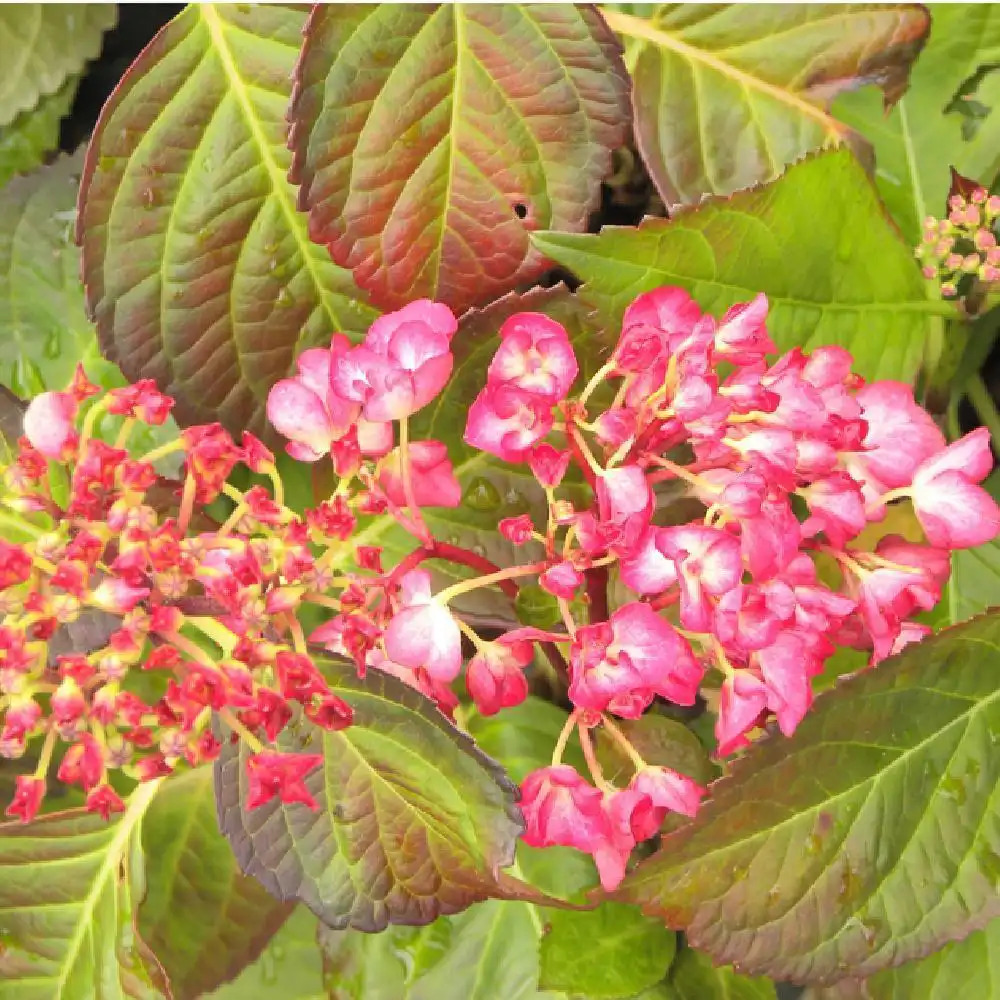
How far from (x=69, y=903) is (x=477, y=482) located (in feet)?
1.30

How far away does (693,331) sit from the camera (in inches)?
22.2

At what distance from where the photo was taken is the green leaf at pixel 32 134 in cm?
95

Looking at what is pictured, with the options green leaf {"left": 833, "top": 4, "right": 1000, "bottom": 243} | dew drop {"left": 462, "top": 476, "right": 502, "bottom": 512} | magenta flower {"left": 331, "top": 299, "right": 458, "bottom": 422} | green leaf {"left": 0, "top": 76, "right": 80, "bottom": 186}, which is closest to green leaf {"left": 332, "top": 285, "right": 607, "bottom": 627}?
dew drop {"left": 462, "top": 476, "right": 502, "bottom": 512}

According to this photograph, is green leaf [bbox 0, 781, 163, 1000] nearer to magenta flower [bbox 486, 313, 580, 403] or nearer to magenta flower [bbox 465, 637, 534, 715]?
magenta flower [bbox 465, 637, 534, 715]

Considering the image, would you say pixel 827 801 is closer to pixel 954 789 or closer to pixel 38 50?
pixel 954 789

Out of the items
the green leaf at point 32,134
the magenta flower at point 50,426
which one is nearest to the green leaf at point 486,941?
the magenta flower at point 50,426

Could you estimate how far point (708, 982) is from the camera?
786 millimetres

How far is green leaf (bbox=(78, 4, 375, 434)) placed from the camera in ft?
2.55

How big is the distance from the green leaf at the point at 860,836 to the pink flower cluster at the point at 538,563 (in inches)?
1.4

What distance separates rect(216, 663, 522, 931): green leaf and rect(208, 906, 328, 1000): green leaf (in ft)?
0.60

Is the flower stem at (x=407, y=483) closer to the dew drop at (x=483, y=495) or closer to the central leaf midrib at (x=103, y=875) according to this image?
the dew drop at (x=483, y=495)

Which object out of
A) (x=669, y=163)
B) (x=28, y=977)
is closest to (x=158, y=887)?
(x=28, y=977)

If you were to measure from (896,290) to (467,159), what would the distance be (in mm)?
298

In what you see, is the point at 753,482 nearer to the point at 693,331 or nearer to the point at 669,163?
the point at 693,331
